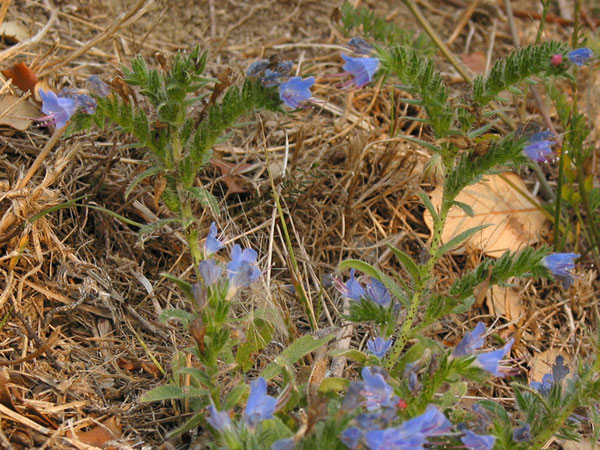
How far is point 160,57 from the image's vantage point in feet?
8.38

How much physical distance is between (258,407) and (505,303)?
175 centimetres

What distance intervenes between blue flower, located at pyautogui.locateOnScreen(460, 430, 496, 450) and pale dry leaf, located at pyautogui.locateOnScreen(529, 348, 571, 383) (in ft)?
3.64

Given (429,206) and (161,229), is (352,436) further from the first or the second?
(161,229)

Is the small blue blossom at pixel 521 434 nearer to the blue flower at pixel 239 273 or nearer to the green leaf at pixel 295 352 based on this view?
the green leaf at pixel 295 352

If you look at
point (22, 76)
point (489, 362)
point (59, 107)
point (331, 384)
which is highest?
point (59, 107)

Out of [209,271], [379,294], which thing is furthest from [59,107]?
[379,294]

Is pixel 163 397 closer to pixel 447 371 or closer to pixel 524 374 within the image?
pixel 447 371

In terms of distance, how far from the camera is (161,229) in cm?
295

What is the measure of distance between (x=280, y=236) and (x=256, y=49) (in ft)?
4.61

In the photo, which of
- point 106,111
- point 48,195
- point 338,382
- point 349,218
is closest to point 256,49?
point 349,218

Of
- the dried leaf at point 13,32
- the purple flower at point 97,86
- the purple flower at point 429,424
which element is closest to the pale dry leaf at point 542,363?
the purple flower at point 429,424

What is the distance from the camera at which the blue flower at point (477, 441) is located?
1.86 metres

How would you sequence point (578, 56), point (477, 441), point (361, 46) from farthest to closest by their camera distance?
point (361, 46), point (578, 56), point (477, 441)

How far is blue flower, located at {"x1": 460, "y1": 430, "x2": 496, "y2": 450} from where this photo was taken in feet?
6.11
